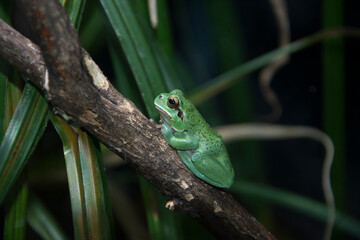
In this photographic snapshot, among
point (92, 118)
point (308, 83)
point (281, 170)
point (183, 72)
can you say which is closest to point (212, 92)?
Answer: point (183, 72)

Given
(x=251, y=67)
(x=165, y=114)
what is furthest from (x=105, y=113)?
(x=251, y=67)

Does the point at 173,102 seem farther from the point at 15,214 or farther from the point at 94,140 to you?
the point at 15,214

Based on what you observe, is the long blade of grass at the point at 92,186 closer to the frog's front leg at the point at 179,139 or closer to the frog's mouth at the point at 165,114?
the frog's front leg at the point at 179,139

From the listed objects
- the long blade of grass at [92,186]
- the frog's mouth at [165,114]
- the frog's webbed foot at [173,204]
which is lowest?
the frog's webbed foot at [173,204]

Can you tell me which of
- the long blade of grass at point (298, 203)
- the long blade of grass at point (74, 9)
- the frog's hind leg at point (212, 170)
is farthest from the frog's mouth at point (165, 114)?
the long blade of grass at point (298, 203)

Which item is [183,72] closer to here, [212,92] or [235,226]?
[212,92]

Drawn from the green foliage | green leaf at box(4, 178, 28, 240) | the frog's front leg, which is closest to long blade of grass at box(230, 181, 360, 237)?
the green foliage
